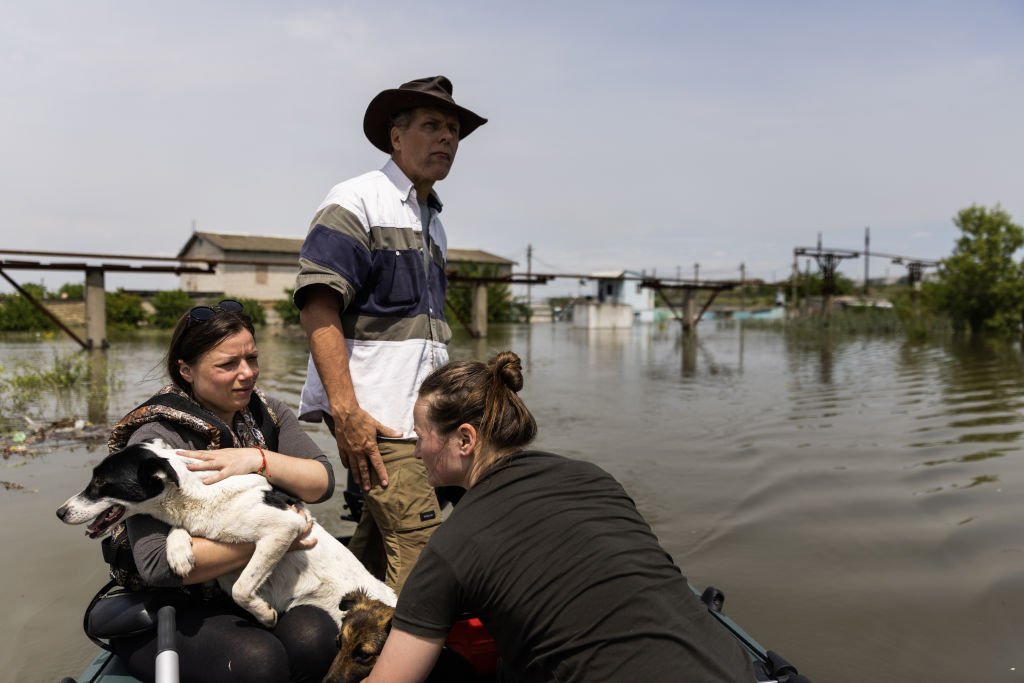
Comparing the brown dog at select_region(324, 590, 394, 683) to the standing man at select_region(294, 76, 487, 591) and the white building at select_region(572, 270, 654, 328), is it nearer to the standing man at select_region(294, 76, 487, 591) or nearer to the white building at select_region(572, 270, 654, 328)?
the standing man at select_region(294, 76, 487, 591)

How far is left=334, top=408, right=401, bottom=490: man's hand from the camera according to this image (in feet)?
10.3

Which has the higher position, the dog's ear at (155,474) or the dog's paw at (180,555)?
the dog's ear at (155,474)

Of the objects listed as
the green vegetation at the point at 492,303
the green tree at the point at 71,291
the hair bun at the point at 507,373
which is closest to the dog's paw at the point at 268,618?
the hair bun at the point at 507,373

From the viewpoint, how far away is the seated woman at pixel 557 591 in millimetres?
1712

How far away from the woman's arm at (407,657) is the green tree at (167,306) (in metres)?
33.0

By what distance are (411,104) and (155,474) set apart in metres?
1.90

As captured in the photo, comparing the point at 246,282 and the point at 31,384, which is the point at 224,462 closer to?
the point at 31,384

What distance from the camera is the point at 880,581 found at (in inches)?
189

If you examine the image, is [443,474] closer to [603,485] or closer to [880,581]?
[603,485]

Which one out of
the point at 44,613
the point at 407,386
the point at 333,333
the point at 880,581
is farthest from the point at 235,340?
the point at 880,581

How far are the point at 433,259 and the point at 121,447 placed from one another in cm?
160

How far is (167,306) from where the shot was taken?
108ft

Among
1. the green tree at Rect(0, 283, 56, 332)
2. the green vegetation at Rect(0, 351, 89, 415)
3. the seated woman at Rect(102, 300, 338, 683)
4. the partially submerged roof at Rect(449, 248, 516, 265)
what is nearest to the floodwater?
the green vegetation at Rect(0, 351, 89, 415)

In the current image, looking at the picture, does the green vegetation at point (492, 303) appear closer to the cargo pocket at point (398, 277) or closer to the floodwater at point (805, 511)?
the floodwater at point (805, 511)
